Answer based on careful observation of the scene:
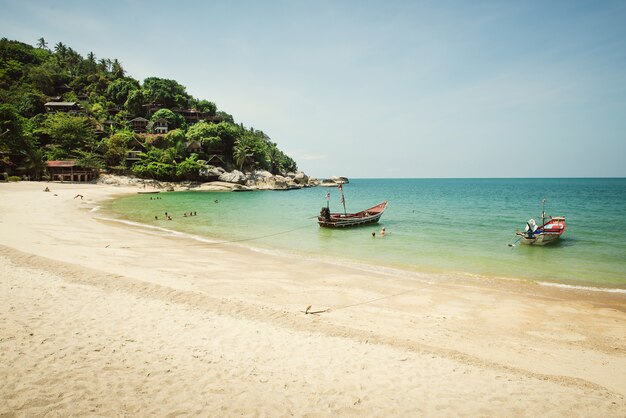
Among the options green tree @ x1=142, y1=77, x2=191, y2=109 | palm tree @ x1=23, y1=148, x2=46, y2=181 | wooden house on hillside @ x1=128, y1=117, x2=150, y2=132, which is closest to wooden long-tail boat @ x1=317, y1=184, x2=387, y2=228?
palm tree @ x1=23, y1=148, x2=46, y2=181

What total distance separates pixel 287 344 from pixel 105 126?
91.6 m

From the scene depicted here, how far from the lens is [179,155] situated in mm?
75562

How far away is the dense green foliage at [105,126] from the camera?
63438mm

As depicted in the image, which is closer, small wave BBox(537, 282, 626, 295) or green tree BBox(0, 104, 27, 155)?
small wave BBox(537, 282, 626, 295)

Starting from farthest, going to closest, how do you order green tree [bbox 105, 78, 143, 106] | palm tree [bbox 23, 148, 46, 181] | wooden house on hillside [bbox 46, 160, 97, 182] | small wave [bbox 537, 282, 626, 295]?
green tree [bbox 105, 78, 143, 106]
wooden house on hillside [bbox 46, 160, 97, 182]
palm tree [bbox 23, 148, 46, 181]
small wave [bbox 537, 282, 626, 295]

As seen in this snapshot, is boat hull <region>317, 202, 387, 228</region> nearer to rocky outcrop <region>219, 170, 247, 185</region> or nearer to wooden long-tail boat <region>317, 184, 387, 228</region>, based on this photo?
wooden long-tail boat <region>317, 184, 387, 228</region>

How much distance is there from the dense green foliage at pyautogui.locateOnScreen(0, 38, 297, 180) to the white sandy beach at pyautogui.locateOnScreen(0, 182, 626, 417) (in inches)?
2432

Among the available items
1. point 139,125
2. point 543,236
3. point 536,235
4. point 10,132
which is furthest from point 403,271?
point 139,125

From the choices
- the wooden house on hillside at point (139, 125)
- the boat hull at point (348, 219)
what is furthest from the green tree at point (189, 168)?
the boat hull at point (348, 219)

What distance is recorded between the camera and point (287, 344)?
24.2 feet

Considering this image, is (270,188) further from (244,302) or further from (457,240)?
(244,302)

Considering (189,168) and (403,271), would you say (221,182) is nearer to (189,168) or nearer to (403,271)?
(189,168)

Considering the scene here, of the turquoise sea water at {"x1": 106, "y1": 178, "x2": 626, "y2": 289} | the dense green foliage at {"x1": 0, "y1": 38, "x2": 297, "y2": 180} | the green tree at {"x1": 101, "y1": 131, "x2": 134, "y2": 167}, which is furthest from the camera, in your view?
the green tree at {"x1": 101, "y1": 131, "x2": 134, "y2": 167}

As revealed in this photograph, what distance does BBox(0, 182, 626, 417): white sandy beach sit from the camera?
529cm
